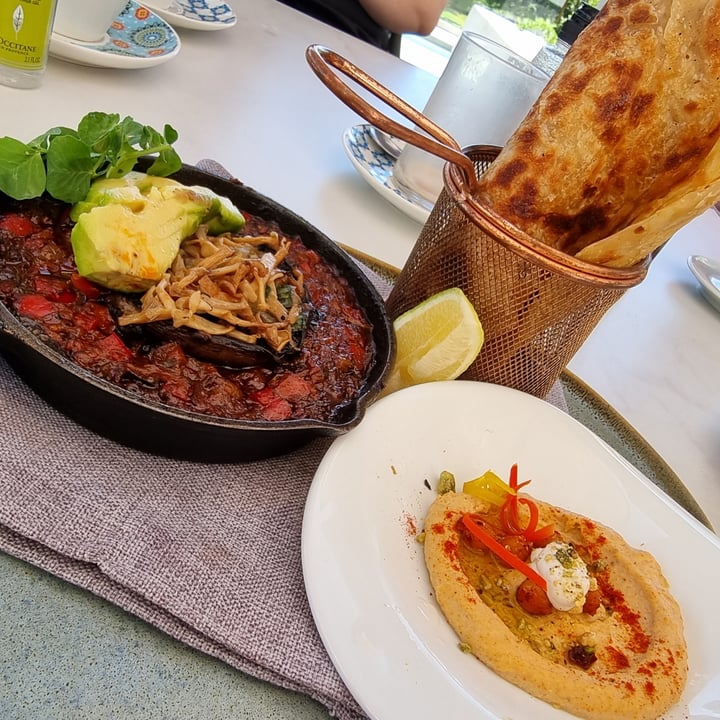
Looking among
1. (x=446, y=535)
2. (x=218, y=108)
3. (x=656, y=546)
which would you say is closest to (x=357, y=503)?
(x=446, y=535)

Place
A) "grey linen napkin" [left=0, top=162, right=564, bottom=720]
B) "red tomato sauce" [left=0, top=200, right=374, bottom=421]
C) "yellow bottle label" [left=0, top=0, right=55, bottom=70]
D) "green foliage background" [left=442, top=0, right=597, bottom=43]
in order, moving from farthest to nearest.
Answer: "green foliage background" [left=442, top=0, right=597, bottom=43]
"yellow bottle label" [left=0, top=0, right=55, bottom=70]
"red tomato sauce" [left=0, top=200, right=374, bottom=421]
"grey linen napkin" [left=0, top=162, right=564, bottom=720]

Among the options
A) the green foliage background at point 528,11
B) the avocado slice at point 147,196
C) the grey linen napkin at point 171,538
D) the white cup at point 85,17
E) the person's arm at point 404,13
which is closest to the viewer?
the grey linen napkin at point 171,538

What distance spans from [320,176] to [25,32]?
92 centimetres

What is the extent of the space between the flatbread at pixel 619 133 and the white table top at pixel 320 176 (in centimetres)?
73

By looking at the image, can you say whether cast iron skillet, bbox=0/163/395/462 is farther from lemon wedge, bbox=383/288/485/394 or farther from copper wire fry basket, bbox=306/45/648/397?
copper wire fry basket, bbox=306/45/648/397

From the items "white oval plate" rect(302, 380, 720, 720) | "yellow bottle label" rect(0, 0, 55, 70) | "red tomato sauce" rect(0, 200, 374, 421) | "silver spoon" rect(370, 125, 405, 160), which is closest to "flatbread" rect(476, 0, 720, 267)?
"white oval plate" rect(302, 380, 720, 720)

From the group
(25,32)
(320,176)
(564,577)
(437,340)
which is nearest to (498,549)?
(564,577)

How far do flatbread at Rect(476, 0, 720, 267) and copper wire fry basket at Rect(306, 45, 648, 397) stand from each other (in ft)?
0.23

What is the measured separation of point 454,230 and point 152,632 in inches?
38.3

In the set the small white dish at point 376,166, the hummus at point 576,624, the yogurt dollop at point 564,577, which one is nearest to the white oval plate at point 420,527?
the hummus at point 576,624

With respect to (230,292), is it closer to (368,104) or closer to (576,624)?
(368,104)

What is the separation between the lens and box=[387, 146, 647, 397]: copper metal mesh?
144cm

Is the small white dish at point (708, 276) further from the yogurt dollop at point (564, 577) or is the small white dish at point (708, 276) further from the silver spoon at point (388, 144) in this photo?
the yogurt dollop at point (564, 577)

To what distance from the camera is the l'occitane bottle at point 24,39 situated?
177 cm
